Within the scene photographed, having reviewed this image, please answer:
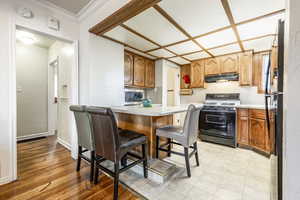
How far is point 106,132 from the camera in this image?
1378 millimetres

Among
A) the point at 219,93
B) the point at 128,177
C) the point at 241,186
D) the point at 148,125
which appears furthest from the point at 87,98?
the point at 219,93

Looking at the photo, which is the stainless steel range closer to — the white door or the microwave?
the microwave

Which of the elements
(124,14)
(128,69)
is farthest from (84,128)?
(128,69)

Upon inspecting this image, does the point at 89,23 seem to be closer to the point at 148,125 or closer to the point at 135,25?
the point at 135,25

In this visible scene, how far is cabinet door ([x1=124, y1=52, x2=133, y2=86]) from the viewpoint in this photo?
10.9 feet

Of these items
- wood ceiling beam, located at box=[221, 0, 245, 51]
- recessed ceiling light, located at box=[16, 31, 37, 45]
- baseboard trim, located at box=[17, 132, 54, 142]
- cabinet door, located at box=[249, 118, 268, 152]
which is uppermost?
recessed ceiling light, located at box=[16, 31, 37, 45]

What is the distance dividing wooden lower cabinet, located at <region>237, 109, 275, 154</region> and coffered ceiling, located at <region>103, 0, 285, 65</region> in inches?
57.5

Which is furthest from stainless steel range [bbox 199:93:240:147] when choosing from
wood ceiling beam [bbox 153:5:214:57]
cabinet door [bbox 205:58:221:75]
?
wood ceiling beam [bbox 153:5:214:57]

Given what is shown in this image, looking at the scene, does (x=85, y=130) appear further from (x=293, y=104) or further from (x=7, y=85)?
(x=293, y=104)

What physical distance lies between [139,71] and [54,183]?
2940mm

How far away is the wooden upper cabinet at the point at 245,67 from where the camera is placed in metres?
3.11

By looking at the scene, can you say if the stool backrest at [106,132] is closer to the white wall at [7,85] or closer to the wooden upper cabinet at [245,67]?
the white wall at [7,85]

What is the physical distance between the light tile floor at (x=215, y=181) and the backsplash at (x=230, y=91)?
1531mm

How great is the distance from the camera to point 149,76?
4.07 meters
